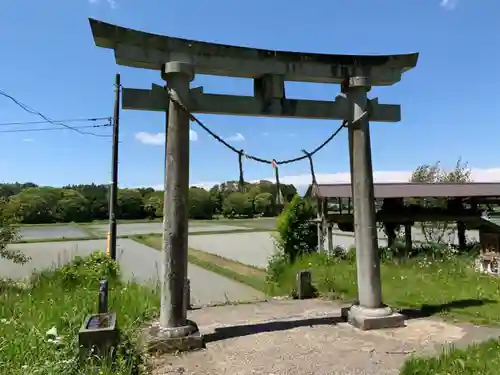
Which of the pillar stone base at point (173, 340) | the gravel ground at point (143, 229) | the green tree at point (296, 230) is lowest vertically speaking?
the pillar stone base at point (173, 340)

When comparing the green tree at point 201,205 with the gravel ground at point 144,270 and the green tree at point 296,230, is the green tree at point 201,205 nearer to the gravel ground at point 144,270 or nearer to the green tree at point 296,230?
the gravel ground at point 144,270

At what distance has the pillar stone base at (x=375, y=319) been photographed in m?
5.73

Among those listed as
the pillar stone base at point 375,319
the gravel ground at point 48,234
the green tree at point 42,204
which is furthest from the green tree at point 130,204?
the pillar stone base at point 375,319

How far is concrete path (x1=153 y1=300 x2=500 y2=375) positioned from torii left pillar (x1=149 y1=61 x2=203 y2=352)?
0.30 meters

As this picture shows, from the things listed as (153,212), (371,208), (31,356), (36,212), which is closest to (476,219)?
(371,208)

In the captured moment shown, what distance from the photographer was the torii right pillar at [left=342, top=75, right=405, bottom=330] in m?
5.85

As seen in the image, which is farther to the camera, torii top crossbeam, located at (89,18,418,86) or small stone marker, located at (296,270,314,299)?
small stone marker, located at (296,270,314,299)

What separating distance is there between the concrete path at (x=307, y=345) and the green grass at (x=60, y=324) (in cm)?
77

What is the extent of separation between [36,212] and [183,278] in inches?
2209

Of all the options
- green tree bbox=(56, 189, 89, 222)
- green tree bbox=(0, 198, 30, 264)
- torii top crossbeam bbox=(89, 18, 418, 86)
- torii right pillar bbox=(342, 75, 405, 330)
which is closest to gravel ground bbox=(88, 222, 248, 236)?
green tree bbox=(56, 189, 89, 222)

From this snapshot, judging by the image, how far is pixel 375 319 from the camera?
5.75 metres

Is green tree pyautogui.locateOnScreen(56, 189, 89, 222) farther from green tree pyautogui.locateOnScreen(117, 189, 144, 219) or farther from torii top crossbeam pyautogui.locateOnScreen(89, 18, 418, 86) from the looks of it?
torii top crossbeam pyautogui.locateOnScreen(89, 18, 418, 86)

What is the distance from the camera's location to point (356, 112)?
6254mm

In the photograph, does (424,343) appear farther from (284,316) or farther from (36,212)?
(36,212)
